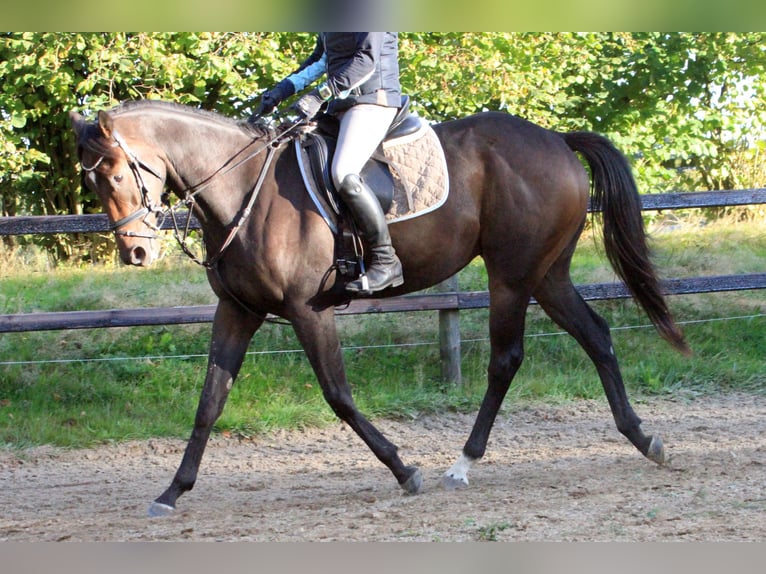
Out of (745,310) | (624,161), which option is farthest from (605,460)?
(745,310)

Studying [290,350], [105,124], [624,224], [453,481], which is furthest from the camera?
[290,350]

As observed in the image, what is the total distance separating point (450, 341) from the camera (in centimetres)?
716

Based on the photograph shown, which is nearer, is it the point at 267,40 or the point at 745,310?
the point at 745,310

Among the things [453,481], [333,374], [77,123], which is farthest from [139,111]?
[453,481]

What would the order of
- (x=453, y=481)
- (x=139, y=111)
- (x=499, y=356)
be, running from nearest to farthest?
(x=139, y=111) → (x=453, y=481) → (x=499, y=356)

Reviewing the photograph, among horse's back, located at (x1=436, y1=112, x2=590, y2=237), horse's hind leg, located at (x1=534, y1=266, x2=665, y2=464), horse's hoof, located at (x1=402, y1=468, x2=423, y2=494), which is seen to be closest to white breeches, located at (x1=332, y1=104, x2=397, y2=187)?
horse's back, located at (x1=436, y1=112, x2=590, y2=237)

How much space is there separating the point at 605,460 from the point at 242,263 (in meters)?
2.61

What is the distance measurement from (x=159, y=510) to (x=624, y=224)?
3.24 meters

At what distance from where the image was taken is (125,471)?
5836mm

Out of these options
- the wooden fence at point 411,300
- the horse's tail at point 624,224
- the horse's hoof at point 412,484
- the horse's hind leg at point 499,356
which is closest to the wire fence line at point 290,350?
the wooden fence at point 411,300

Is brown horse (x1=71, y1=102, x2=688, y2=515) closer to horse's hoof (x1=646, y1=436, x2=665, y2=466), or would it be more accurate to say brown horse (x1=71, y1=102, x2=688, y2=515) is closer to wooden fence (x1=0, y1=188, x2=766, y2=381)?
horse's hoof (x1=646, y1=436, x2=665, y2=466)

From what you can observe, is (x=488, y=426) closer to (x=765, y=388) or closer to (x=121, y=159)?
(x=121, y=159)

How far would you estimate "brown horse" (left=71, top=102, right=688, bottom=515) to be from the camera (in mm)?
4355

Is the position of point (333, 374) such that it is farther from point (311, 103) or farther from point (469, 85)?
point (469, 85)
